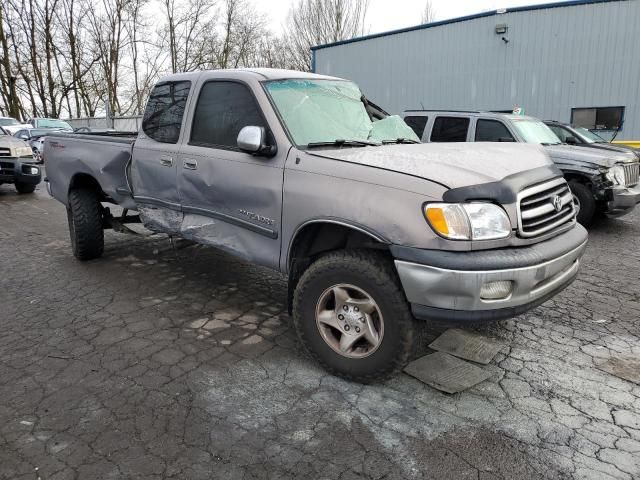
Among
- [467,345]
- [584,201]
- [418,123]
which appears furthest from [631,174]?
[467,345]

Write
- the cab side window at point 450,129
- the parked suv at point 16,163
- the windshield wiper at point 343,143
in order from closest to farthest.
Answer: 1. the windshield wiper at point 343,143
2. the cab side window at point 450,129
3. the parked suv at point 16,163

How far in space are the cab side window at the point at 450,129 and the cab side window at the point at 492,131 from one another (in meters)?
0.22

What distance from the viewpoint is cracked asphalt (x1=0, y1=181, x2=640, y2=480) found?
2.31 meters

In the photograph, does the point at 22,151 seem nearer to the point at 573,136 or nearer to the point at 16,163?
the point at 16,163

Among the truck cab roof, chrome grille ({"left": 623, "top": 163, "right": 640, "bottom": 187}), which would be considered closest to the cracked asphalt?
the truck cab roof

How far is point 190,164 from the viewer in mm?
3889

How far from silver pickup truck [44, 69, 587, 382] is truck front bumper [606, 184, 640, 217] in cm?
423

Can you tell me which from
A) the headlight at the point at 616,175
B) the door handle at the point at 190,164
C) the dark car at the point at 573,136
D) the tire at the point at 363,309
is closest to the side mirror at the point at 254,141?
the door handle at the point at 190,164

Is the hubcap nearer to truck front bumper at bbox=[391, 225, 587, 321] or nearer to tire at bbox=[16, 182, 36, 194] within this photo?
truck front bumper at bbox=[391, 225, 587, 321]

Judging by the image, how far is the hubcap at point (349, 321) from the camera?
285cm

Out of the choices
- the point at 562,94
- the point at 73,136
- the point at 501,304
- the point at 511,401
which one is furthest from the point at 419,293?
the point at 562,94

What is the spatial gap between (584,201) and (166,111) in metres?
6.04

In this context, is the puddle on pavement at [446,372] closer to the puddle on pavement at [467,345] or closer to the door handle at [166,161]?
the puddle on pavement at [467,345]

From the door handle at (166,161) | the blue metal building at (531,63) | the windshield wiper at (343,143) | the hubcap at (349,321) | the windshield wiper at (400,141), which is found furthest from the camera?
the blue metal building at (531,63)
